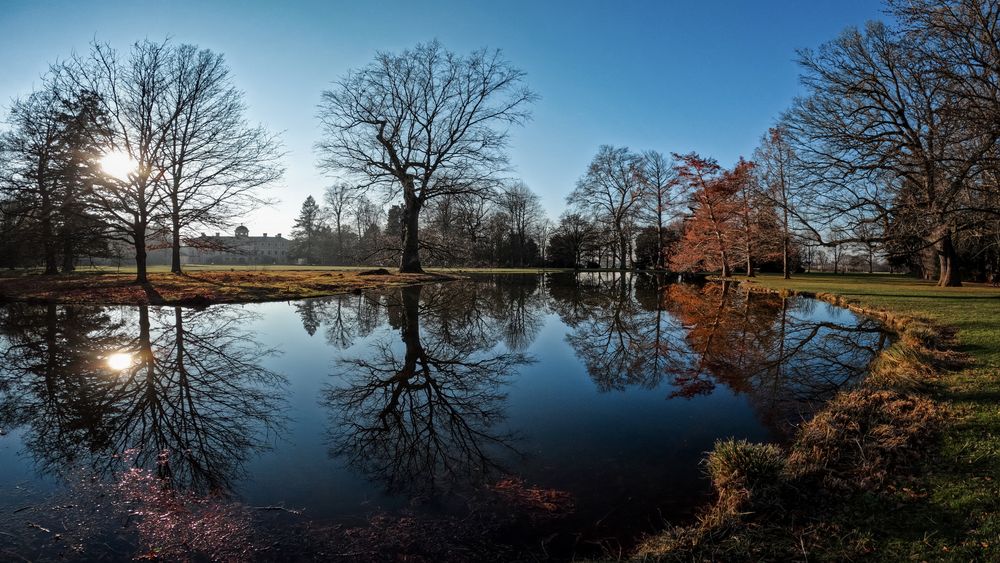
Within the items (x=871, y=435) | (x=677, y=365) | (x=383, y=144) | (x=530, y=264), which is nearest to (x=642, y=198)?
(x=530, y=264)

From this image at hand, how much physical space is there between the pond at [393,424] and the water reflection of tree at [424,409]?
3 cm

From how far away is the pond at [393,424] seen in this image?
124 inches

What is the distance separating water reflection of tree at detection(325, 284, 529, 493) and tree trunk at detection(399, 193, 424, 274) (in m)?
18.8

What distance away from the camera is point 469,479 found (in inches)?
149

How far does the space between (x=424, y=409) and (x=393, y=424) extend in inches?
21.8

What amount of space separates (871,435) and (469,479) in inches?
151

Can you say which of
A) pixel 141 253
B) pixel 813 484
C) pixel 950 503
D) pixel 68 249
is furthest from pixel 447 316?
pixel 68 249

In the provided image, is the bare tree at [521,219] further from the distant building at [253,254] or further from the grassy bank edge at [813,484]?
the grassy bank edge at [813,484]

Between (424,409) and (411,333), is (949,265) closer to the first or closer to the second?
(411,333)

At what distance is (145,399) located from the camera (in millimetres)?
5594

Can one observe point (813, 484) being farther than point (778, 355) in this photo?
No

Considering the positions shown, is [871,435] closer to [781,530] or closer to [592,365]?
→ [781,530]

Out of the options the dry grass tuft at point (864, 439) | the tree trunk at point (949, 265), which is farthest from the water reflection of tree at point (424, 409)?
the tree trunk at point (949, 265)

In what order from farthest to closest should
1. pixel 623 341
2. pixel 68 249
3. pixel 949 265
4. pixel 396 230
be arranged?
pixel 396 230, pixel 68 249, pixel 949 265, pixel 623 341
